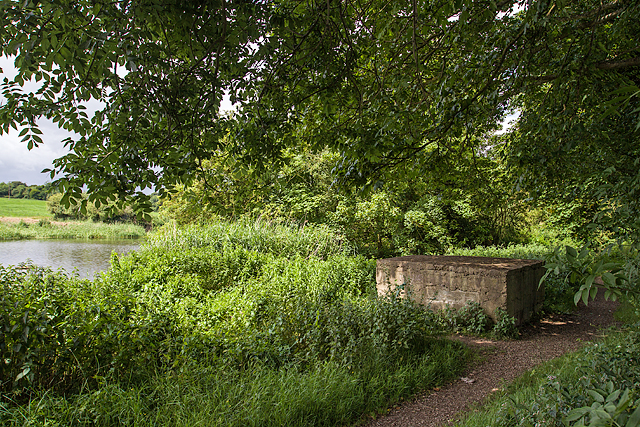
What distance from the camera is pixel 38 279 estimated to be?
399 centimetres

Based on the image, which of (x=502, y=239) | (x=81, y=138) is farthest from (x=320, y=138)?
(x=502, y=239)

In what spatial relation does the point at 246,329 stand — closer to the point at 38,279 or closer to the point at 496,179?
the point at 38,279

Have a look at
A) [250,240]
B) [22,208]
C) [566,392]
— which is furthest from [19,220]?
[566,392]

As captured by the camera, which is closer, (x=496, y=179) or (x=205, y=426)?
(x=205, y=426)

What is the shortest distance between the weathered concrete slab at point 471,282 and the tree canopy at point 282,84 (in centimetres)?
190

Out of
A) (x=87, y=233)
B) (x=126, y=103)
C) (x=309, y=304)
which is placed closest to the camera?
(x=126, y=103)

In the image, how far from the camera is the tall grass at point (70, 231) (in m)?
19.7

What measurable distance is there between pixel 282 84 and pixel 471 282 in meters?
4.70

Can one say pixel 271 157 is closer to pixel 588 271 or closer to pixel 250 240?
pixel 588 271

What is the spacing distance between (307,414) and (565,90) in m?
4.62

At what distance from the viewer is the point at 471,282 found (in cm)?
636

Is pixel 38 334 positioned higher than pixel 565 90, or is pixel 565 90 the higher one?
pixel 565 90

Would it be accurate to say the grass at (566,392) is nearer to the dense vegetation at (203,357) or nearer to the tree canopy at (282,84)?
the dense vegetation at (203,357)

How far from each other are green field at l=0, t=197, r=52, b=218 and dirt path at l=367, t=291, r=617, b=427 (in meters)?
28.6
